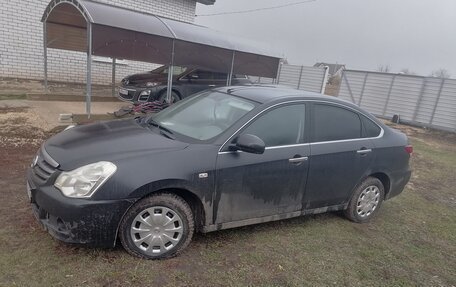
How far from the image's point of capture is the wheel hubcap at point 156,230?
316cm

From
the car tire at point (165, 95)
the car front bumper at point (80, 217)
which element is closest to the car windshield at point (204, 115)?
the car front bumper at point (80, 217)

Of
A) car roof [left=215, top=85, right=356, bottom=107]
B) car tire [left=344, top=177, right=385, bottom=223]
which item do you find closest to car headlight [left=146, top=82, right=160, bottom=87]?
car roof [left=215, top=85, right=356, bottom=107]

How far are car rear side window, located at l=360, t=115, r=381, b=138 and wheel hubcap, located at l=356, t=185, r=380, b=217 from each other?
67 cm

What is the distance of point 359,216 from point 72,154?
354 cm

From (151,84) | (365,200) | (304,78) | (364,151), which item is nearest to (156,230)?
(364,151)

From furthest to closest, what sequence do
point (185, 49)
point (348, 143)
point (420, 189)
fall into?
point (185, 49), point (420, 189), point (348, 143)

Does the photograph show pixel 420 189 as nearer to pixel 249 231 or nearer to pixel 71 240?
pixel 249 231

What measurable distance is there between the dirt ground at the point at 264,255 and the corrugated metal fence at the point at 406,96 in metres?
10.6

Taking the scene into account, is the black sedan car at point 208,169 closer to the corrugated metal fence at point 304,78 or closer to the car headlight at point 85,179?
the car headlight at point 85,179

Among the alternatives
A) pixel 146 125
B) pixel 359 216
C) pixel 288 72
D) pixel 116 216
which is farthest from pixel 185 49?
pixel 288 72

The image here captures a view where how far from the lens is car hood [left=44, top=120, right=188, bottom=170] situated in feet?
10.2

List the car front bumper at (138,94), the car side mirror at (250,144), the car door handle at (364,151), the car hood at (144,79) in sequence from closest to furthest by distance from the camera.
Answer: the car side mirror at (250,144), the car door handle at (364,151), the car front bumper at (138,94), the car hood at (144,79)

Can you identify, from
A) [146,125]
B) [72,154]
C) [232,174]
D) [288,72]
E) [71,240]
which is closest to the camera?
[71,240]

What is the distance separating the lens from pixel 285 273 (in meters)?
3.34
